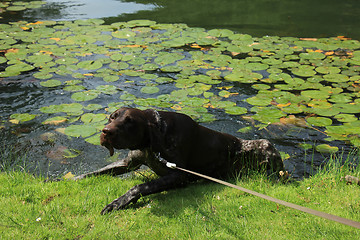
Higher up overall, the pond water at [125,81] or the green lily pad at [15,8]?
the green lily pad at [15,8]

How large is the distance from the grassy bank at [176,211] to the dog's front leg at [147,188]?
0.08 metres

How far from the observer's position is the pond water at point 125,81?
5.95 m

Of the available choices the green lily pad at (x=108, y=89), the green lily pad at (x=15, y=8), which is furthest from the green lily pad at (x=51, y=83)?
Result: the green lily pad at (x=15, y=8)

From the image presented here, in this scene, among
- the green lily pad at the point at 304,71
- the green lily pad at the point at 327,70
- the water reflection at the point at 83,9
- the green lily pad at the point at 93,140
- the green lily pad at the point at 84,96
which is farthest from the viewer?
the water reflection at the point at 83,9

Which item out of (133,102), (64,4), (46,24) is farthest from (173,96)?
(64,4)

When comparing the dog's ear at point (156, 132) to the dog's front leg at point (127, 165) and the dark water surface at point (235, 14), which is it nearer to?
the dog's front leg at point (127, 165)

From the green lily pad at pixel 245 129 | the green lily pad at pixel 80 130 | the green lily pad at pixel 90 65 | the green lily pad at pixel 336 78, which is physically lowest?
the green lily pad at pixel 245 129

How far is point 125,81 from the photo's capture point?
7992 mm

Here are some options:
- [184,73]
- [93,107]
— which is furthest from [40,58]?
[184,73]

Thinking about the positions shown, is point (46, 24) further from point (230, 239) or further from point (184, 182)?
point (230, 239)

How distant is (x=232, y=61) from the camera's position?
8977 millimetres

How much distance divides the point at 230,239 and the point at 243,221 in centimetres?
32

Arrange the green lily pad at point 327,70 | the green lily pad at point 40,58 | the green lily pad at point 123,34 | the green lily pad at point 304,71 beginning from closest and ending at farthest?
the green lily pad at point 304,71 → the green lily pad at point 327,70 → the green lily pad at point 40,58 → the green lily pad at point 123,34

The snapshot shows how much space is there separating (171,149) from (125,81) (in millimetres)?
4310
